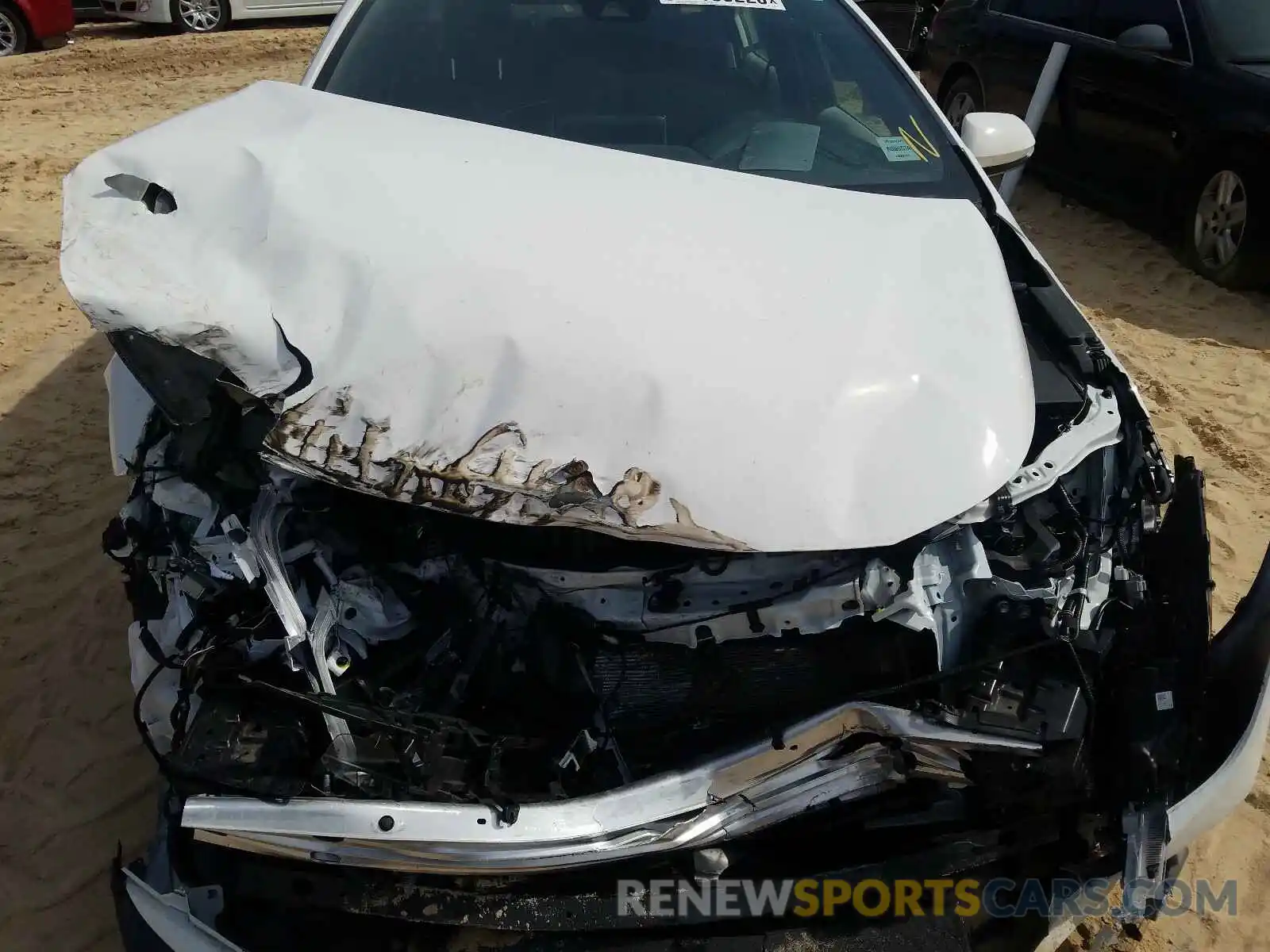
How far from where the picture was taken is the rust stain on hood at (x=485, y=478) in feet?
5.11

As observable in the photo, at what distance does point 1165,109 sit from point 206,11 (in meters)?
10.3

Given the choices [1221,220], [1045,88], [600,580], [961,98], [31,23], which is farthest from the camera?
[31,23]

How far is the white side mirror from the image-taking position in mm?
2811

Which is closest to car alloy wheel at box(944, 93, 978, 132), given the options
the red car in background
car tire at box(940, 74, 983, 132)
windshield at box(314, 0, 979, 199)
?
car tire at box(940, 74, 983, 132)

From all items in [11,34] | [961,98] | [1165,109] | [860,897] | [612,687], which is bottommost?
[11,34]

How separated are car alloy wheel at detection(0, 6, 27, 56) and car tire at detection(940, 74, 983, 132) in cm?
911

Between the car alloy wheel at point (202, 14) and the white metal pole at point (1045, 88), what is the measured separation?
928 cm

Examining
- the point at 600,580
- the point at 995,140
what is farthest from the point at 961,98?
the point at 600,580

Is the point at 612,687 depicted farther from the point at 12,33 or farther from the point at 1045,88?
the point at 12,33

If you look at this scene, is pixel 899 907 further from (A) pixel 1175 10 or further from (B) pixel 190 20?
(B) pixel 190 20

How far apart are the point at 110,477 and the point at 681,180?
2.67 m

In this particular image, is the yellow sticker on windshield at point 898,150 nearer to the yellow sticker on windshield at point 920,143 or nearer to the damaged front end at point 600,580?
the yellow sticker on windshield at point 920,143

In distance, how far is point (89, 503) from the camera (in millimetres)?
3531

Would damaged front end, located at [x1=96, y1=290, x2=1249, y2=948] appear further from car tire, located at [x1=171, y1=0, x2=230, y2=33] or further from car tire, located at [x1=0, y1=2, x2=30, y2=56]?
car tire, located at [x1=171, y1=0, x2=230, y2=33]
